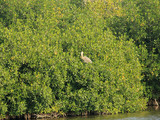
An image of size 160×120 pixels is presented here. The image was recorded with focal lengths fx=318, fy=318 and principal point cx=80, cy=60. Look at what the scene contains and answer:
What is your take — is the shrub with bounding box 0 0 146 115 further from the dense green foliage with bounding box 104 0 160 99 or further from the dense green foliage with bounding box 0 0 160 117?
the dense green foliage with bounding box 104 0 160 99

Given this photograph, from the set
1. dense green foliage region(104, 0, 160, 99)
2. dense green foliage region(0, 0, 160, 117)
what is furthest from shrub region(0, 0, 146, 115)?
dense green foliage region(104, 0, 160, 99)

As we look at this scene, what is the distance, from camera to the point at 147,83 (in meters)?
24.6

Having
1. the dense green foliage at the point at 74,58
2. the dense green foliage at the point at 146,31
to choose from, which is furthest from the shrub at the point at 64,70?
the dense green foliage at the point at 146,31

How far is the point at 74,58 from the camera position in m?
20.4

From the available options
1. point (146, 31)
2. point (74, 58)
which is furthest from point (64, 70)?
point (146, 31)

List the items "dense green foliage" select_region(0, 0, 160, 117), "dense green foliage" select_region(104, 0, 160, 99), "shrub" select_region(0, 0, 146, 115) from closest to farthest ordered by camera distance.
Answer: "shrub" select_region(0, 0, 146, 115) → "dense green foliage" select_region(0, 0, 160, 117) → "dense green foliage" select_region(104, 0, 160, 99)

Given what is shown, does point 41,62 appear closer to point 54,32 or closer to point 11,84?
point 11,84

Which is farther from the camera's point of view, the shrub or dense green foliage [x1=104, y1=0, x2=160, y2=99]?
dense green foliage [x1=104, y1=0, x2=160, y2=99]

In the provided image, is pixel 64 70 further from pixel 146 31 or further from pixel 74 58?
pixel 146 31

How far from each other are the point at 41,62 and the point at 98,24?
25.5 ft

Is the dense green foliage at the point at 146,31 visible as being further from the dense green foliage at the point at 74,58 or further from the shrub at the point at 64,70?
the shrub at the point at 64,70

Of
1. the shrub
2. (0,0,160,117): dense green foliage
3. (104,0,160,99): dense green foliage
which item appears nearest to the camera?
the shrub

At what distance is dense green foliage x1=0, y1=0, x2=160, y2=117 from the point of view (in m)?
18.7

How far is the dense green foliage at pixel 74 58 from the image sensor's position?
18.7 meters
